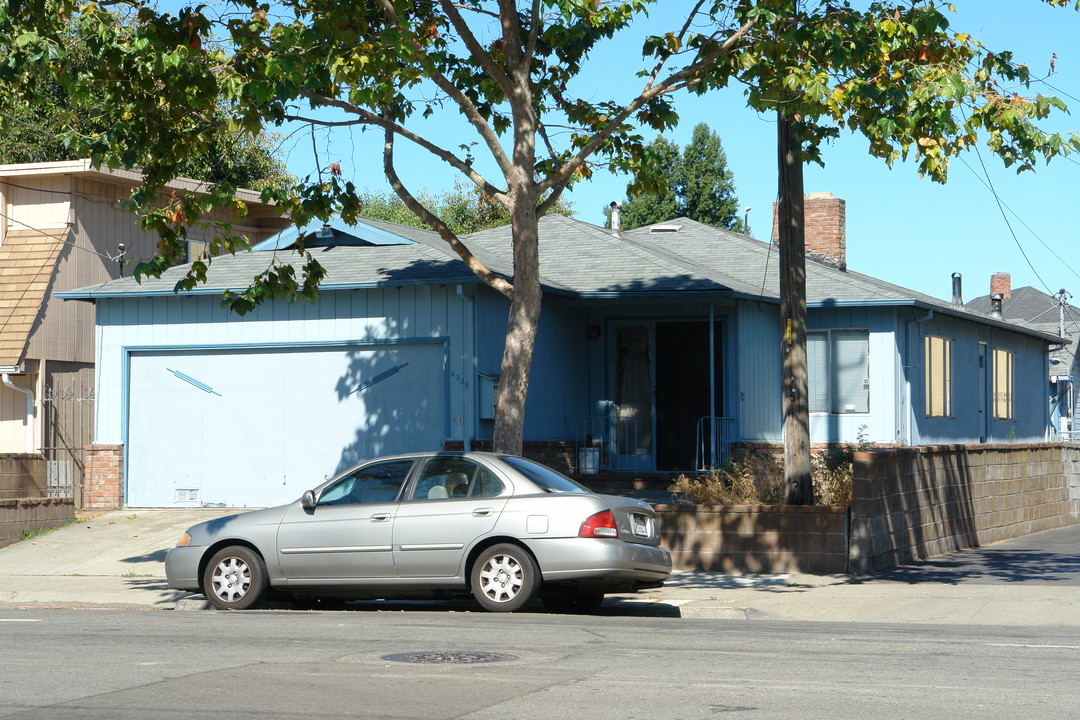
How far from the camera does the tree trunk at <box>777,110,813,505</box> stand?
14.9 m

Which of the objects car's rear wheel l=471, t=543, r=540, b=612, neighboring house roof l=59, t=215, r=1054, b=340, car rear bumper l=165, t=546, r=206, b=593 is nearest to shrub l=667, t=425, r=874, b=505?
neighboring house roof l=59, t=215, r=1054, b=340

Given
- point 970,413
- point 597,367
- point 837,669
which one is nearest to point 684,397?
point 597,367

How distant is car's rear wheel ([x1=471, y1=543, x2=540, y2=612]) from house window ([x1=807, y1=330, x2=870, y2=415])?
11495mm

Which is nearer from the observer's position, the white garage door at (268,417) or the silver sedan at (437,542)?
the silver sedan at (437,542)

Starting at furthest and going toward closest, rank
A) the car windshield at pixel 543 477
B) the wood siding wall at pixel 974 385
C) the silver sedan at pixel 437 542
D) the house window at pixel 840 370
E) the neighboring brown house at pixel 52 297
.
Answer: the neighboring brown house at pixel 52 297, the wood siding wall at pixel 974 385, the house window at pixel 840 370, the car windshield at pixel 543 477, the silver sedan at pixel 437 542

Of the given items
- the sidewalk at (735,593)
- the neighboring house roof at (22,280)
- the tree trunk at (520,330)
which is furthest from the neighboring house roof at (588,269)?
the sidewalk at (735,593)

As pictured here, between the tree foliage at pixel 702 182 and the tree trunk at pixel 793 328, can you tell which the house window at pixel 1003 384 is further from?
the tree foliage at pixel 702 182

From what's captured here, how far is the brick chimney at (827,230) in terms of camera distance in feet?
84.4

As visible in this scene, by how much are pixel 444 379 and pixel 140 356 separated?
5.29 m

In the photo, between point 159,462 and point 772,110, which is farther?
point 159,462

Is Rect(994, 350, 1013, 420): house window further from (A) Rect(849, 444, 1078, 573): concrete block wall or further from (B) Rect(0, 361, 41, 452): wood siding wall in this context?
(B) Rect(0, 361, 41, 452): wood siding wall

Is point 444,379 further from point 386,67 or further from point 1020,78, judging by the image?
point 1020,78

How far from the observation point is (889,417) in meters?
21.5

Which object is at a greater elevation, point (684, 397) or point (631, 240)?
point (631, 240)
